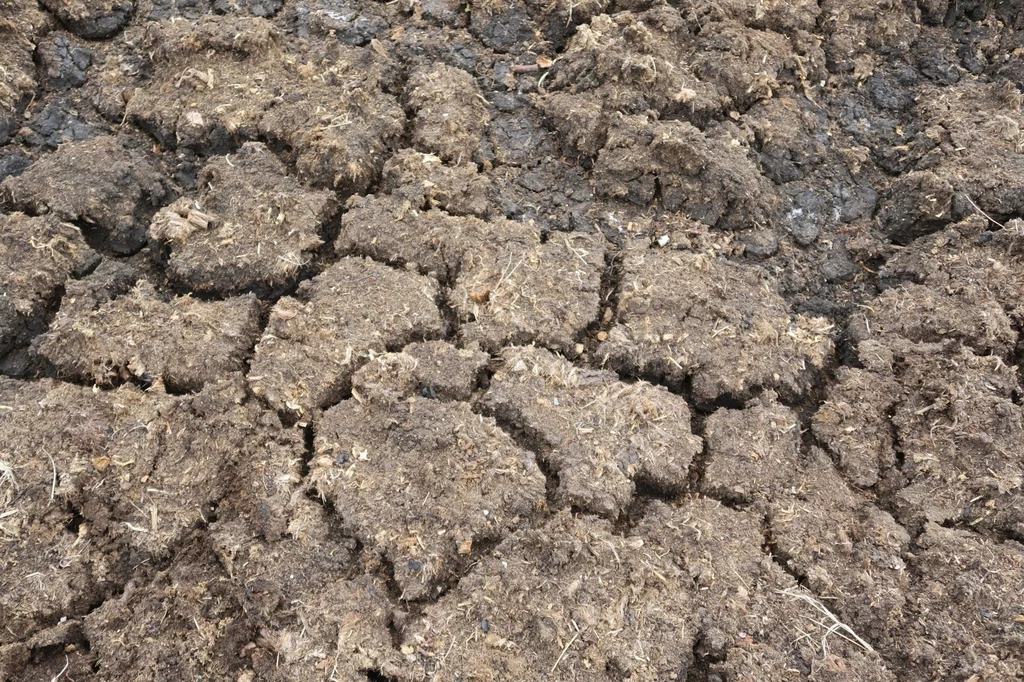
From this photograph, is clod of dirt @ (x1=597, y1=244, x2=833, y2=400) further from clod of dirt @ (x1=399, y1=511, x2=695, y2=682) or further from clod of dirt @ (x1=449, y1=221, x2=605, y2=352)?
clod of dirt @ (x1=399, y1=511, x2=695, y2=682)

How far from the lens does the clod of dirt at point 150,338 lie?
1.91 m

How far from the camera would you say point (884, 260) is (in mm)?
2186

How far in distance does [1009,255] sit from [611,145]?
3.76 feet

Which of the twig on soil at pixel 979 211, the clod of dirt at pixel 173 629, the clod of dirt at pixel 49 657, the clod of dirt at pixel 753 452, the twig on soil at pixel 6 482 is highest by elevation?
the twig on soil at pixel 979 211

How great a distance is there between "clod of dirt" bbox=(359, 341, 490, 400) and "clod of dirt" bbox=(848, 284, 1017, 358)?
1065 millimetres

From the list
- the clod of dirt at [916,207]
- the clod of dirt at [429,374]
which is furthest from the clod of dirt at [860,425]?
the clod of dirt at [429,374]

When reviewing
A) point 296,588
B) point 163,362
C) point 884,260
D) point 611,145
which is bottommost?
point 296,588

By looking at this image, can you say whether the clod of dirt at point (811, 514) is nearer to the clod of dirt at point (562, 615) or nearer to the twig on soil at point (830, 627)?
the twig on soil at point (830, 627)

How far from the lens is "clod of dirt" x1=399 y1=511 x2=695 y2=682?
1.58m

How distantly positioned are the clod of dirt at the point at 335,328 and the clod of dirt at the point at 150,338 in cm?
9

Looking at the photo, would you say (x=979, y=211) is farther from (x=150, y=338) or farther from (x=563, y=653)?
(x=150, y=338)

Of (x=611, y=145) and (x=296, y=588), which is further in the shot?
(x=611, y=145)

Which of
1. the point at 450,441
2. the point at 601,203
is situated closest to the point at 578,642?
the point at 450,441

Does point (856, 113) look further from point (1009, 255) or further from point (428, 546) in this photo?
point (428, 546)
